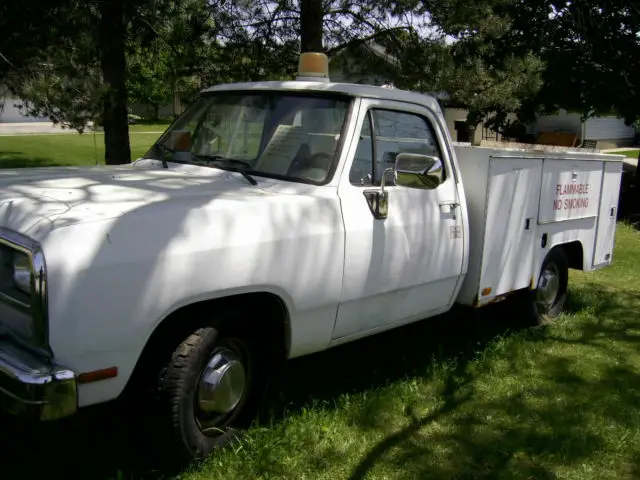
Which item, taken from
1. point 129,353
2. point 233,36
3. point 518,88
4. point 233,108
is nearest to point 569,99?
point 518,88

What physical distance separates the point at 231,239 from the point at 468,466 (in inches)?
71.1

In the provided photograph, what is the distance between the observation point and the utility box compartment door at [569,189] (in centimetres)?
542

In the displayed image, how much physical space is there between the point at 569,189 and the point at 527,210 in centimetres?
72

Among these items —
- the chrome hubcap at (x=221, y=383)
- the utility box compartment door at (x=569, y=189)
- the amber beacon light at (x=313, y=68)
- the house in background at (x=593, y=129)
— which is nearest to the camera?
the chrome hubcap at (x=221, y=383)

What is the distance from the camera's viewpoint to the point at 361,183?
4.03m

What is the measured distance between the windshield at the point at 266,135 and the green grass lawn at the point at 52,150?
10.7 metres

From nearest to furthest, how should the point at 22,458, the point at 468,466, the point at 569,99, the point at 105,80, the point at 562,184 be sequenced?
the point at 22,458 < the point at 468,466 < the point at 562,184 < the point at 105,80 < the point at 569,99

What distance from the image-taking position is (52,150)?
2048 centimetres

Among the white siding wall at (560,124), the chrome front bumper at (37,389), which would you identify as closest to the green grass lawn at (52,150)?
the chrome front bumper at (37,389)

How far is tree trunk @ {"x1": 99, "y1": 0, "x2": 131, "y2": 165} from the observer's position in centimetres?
825

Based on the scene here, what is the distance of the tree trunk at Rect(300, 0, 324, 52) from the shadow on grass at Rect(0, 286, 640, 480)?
4787 millimetres

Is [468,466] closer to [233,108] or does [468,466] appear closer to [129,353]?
[129,353]

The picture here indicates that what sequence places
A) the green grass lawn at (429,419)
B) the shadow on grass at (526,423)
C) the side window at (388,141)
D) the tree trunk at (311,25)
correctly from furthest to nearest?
the tree trunk at (311,25) → the side window at (388,141) → the shadow on grass at (526,423) → the green grass lawn at (429,419)

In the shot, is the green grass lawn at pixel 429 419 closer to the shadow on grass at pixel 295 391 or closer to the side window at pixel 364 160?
the shadow on grass at pixel 295 391
